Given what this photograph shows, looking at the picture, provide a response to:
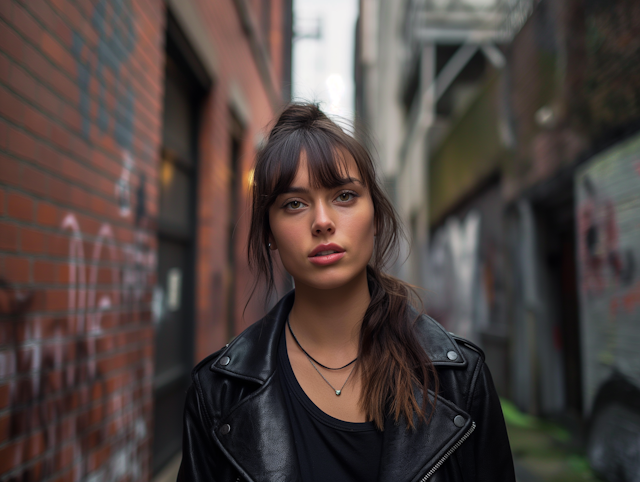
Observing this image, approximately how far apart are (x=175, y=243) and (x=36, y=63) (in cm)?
247

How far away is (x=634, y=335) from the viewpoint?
110 inches

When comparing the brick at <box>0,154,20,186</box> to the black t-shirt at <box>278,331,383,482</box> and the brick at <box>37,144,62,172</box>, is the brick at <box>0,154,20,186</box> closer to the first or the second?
the brick at <box>37,144,62,172</box>

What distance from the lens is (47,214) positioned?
1.92m

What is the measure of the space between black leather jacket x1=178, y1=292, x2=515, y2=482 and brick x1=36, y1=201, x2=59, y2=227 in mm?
880

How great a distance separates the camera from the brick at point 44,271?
1.83 metres

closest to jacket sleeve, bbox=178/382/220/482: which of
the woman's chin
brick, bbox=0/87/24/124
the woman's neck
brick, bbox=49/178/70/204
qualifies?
the woman's neck

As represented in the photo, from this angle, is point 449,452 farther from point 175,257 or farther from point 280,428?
point 175,257

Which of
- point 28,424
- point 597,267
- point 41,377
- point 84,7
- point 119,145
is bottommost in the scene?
point 28,424

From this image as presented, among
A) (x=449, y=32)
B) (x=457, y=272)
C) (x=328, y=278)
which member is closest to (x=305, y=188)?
(x=328, y=278)

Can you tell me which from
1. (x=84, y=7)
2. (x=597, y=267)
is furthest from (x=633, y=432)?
(x=84, y=7)

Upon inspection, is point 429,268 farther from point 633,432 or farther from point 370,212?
point 370,212

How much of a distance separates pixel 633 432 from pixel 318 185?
8.37ft

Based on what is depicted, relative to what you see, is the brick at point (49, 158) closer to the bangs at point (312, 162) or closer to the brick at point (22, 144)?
the brick at point (22, 144)

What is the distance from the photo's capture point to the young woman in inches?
54.8
